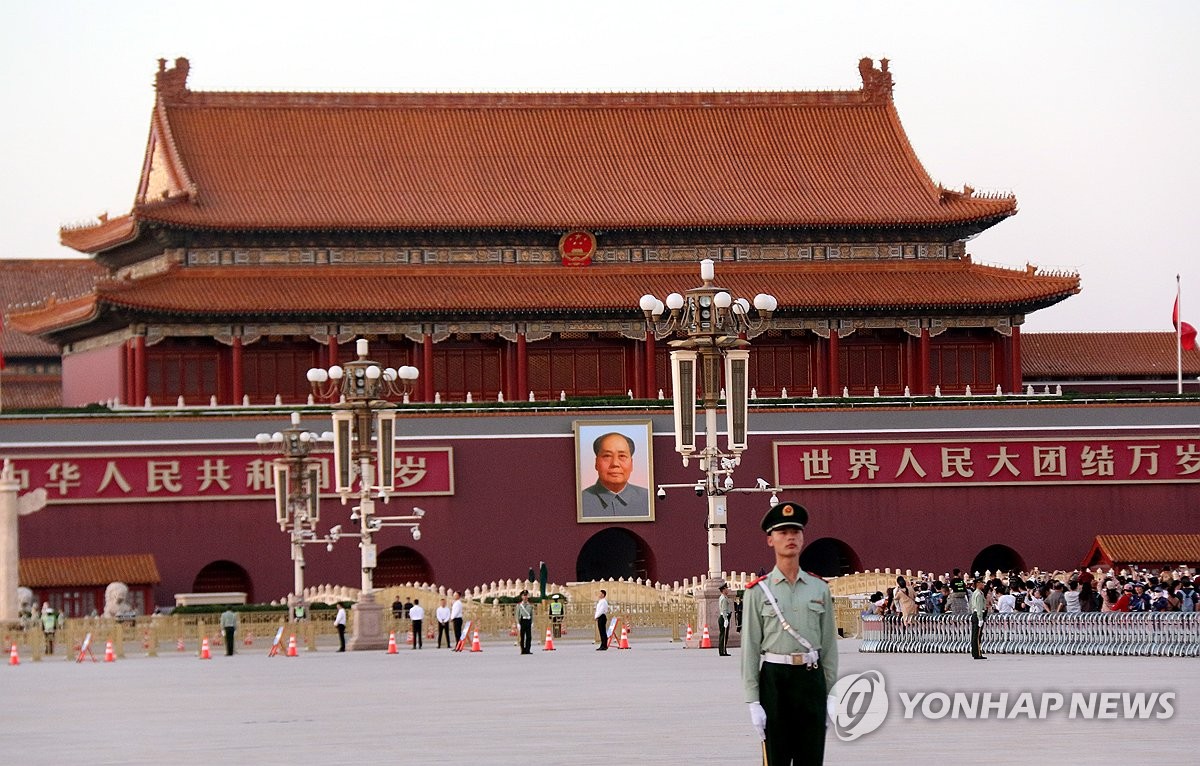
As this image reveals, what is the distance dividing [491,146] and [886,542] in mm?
14344

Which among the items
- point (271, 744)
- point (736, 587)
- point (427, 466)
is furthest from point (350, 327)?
point (271, 744)

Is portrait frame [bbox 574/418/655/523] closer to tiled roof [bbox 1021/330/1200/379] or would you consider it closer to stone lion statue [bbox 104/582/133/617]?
stone lion statue [bbox 104/582/133/617]

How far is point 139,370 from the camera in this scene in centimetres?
4925

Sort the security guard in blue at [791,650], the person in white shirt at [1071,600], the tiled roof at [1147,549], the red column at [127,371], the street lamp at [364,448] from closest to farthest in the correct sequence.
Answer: the security guard in blue at [791,650]
the person in white shirt at [1071,600]
the street lamp at [364,448]
the tiled roof at [1147,549]
the red column at [127,371]

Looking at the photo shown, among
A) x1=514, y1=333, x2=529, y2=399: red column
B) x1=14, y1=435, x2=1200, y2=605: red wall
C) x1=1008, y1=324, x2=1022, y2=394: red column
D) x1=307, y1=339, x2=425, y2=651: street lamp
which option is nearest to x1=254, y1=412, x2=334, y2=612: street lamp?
x1=14, y1=435, x2=1200, y2=605: red wall

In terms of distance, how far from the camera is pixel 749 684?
11609 mm

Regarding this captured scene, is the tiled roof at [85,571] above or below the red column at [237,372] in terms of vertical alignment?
below

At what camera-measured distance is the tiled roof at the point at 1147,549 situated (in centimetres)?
4828

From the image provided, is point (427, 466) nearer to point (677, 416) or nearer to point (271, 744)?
point (677, 416)

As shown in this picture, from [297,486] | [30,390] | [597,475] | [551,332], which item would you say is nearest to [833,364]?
[551,332]

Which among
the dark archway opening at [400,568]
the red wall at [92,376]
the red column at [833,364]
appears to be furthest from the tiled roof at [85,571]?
the red column at [833,364]

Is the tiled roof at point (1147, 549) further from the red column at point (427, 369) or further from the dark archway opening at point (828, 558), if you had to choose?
the red column at point (427, 369)

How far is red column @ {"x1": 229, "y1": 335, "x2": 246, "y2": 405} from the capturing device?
49438 millimetres

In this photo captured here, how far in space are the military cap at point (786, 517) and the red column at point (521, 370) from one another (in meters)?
39.0
